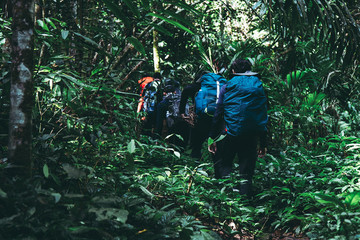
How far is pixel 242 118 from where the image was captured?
3779 millimetres

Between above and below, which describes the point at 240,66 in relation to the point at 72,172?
above

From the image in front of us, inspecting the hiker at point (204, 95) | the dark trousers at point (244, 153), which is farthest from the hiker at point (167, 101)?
the dark trousers at point (244, 153)

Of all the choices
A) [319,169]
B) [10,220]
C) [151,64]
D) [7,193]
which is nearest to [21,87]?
[7,193]

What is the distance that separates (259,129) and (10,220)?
9.31 ft

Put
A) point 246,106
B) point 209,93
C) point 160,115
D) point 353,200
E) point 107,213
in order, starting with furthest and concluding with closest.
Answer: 1. point 160,115
2. point 209,93
3. point 246,106
4. point 353,200
5. point 107,213

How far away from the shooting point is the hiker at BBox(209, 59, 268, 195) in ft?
12.4

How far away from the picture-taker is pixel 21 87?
6.41 ft

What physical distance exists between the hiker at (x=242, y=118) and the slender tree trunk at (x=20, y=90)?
7.90ft

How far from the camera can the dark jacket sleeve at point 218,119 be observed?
13.3 ft

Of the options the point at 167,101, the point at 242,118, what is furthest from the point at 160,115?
the point at 242,118

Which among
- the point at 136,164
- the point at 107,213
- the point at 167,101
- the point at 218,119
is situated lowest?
the point at 136,164

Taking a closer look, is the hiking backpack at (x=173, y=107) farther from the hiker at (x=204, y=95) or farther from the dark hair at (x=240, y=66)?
the dark hair at (x=240, y=66)

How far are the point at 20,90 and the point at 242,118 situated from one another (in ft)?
8.06

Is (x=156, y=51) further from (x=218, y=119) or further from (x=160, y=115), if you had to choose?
(x=218, y=119)
